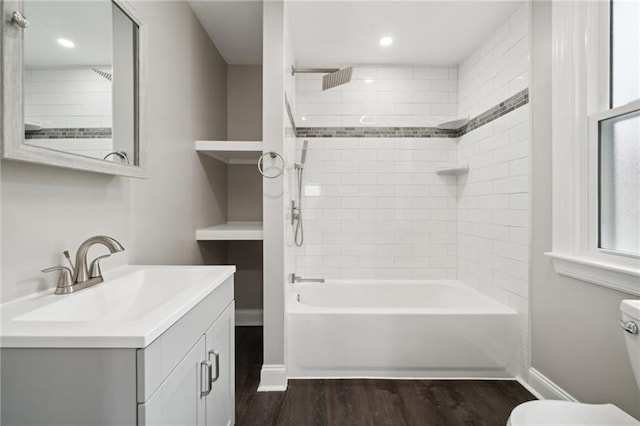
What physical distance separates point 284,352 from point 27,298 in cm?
145

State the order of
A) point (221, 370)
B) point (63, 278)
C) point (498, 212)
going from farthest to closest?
point (498, 212), point (221, 370), point (63, 278)

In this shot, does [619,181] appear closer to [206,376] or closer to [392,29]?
[392,29]

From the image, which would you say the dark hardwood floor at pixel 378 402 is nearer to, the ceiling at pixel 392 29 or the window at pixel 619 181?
the window at pixel 619 181

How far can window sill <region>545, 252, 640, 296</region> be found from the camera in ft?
4.42

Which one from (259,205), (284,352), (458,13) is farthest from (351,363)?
(458,13)

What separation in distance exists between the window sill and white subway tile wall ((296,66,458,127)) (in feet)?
5.88

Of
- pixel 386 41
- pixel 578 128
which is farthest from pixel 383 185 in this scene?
pixel 578 128

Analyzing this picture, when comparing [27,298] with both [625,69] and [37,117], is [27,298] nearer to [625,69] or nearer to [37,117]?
[37,117]

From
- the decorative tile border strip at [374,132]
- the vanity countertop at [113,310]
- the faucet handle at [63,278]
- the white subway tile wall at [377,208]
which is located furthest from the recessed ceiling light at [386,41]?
the faucet handle at [63,278]

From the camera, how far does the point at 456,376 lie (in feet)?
7.12

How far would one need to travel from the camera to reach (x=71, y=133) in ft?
3.52

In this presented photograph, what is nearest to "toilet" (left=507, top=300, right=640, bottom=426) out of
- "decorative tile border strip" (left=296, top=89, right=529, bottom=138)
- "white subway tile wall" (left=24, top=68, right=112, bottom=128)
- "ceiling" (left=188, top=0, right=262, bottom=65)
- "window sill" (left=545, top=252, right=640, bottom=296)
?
"window sill" (left=545, top=252, right=640, bottom=296)

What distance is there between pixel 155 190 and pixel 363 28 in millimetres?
1950

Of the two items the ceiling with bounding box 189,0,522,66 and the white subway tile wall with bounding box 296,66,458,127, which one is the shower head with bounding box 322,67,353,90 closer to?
the ceiling with bounding box 189,0,522,66
